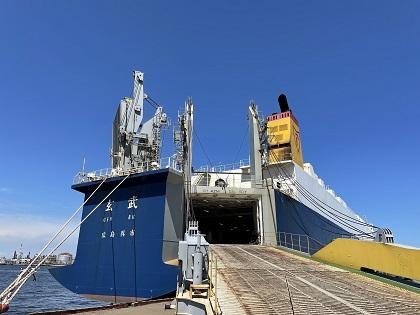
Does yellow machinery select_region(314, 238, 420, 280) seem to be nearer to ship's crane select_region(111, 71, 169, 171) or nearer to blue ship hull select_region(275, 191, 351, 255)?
blue ship hull select_region(275, 191, 351, 255)

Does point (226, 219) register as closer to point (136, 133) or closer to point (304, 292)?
point (136, 133)

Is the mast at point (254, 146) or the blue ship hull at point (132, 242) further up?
the mast at point (254, 146)

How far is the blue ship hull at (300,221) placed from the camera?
27.8 m

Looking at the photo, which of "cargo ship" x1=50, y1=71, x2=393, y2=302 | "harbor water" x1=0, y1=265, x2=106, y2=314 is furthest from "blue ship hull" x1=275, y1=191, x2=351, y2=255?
"harbor water" x1=0, y1=265, x2=106, y2=314

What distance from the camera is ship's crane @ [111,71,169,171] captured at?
27.1 meters

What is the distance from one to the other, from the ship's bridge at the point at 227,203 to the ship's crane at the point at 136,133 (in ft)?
14.9

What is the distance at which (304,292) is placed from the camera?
10539mm

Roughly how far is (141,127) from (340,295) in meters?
21.4

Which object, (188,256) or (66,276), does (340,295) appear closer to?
(188,256)

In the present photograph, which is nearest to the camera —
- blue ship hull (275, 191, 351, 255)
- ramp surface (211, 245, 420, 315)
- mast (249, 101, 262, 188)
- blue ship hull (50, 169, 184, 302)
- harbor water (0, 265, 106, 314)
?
ramp surface (211, 245, 420, 315)

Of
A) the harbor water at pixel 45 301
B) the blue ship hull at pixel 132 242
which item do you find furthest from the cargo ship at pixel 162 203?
the harbor water at pixel 45 301

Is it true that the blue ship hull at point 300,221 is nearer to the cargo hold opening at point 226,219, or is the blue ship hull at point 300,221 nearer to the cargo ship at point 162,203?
the cargo ship at point 162,203

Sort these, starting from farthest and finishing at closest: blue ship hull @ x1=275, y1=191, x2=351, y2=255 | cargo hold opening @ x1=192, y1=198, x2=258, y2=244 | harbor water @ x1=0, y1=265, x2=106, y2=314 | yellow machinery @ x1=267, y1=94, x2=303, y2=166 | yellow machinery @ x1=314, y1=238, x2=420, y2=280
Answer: yellow machinery @ x1=267, y1=94, x2=303, y2=166 < cargo hold opening @ x1=192, y1=198, x2=258, y2=244 < blue ship hull @ x1=275, y1=191, x2=351, y2=255 < harbor water @ x1=0, y1=265, x2=106, y2=314 < yellow machinery @ x1=314, y1=238, x2=420, y2=280

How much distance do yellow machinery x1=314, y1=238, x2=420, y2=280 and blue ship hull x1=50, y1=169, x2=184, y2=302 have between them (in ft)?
28.3
